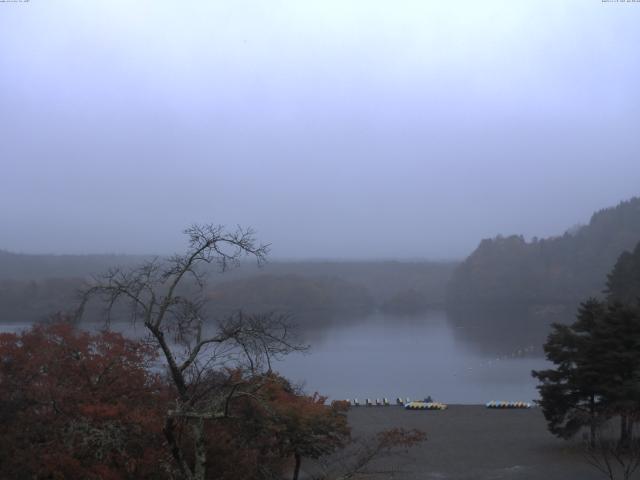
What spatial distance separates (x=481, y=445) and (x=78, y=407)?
6059mm

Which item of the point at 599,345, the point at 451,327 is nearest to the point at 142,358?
the point at 599,345

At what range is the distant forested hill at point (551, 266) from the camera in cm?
5391

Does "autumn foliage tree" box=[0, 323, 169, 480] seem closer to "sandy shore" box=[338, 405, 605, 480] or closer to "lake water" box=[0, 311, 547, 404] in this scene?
"lake water" box=[0, 311, 547, 404]

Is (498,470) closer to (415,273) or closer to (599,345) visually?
(599,345)

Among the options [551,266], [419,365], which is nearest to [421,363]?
[419,365]

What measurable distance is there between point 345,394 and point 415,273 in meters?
55.3

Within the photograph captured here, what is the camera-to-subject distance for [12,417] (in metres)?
5.54

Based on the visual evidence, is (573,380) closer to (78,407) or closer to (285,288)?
(78,407)

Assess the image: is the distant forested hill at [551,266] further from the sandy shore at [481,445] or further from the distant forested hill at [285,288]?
the sandy shore at [481,445]

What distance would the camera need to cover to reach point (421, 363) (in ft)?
75.7

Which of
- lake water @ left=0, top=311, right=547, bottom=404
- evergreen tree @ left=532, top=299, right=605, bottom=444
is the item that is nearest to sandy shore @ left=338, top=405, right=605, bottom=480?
evergreen tree @ left=532, top=299, right=605, bottom=444

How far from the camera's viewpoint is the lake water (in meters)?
17.1

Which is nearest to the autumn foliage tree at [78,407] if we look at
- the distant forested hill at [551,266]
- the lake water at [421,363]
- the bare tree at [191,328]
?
the bare tree at [191,328]

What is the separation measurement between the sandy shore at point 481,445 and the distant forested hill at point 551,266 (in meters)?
41.6
